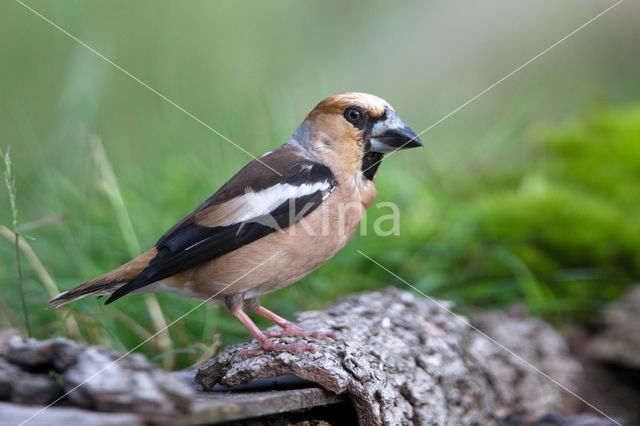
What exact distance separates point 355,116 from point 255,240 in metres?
0.80

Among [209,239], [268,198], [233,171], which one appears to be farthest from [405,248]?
[209,239]

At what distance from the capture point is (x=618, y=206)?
5.43 meters

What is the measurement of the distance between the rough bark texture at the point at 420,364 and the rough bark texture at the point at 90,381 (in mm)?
659

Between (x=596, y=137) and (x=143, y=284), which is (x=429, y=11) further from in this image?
(x=143, y=284)

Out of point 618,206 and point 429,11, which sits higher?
point 429,11

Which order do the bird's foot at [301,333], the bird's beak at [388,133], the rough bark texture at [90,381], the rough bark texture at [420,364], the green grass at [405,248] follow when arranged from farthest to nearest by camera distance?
the green grass at [405,248]
the bird's beak at [388,133]
the bird's foot at [301,333]
the rough bark texture at [420,364]
the rough bark texture at [90,381]

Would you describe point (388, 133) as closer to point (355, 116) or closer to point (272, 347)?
point (355, 116)

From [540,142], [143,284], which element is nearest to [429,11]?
[540,142]

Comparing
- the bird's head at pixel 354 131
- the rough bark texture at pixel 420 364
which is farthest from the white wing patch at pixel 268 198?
the rough bark texture at pixel 420 364

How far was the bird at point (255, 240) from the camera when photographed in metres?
3.03

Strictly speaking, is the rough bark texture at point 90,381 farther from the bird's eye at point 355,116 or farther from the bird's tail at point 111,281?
the bird's eye at point 355,116

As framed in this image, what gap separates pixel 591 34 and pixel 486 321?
8.01 meters

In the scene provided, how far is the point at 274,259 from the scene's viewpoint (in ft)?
9.92

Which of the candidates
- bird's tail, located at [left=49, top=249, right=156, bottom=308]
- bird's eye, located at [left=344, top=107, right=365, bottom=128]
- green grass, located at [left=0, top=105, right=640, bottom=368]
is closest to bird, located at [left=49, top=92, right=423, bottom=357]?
bird's tail, located at [left=49, top=249, right=156, bottom=308]
